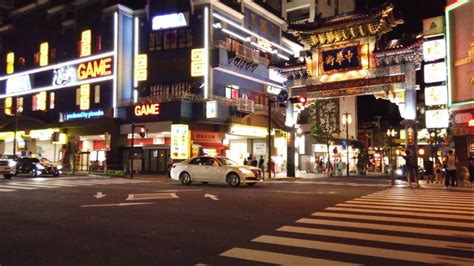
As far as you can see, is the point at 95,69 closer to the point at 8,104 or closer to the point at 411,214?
the point at 8,104

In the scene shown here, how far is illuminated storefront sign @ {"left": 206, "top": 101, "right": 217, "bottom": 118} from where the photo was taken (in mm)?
35250

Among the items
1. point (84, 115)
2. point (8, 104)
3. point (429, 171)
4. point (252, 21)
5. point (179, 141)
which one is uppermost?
point (252, 21)

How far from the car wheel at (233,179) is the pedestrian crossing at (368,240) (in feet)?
31.1

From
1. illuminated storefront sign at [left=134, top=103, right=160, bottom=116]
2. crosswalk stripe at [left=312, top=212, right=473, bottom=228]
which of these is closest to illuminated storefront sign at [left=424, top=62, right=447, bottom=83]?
crosswalk stripe at [left=312, top=212, right=473, bottom=228]

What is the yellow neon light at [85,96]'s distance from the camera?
1683 inches

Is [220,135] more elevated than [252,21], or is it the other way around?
[252,21]

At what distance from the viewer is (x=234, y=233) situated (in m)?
8.38

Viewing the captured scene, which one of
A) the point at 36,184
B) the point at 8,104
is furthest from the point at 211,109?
the point at 8,104

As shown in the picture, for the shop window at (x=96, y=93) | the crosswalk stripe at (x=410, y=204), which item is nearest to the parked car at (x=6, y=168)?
the shop window at (x=96, y=93)

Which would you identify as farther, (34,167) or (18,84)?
(18,84)

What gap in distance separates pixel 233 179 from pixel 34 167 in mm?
18689

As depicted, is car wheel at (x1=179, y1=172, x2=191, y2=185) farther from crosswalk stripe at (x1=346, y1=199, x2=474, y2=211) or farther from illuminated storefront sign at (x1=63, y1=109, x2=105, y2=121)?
illuminated storefront sign at (x1=63, y1=109, x2=105, y2=121)

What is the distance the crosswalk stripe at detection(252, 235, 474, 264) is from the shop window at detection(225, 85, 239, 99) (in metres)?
Answer: 33.4

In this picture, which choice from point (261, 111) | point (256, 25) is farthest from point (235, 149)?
point (256, 25)
